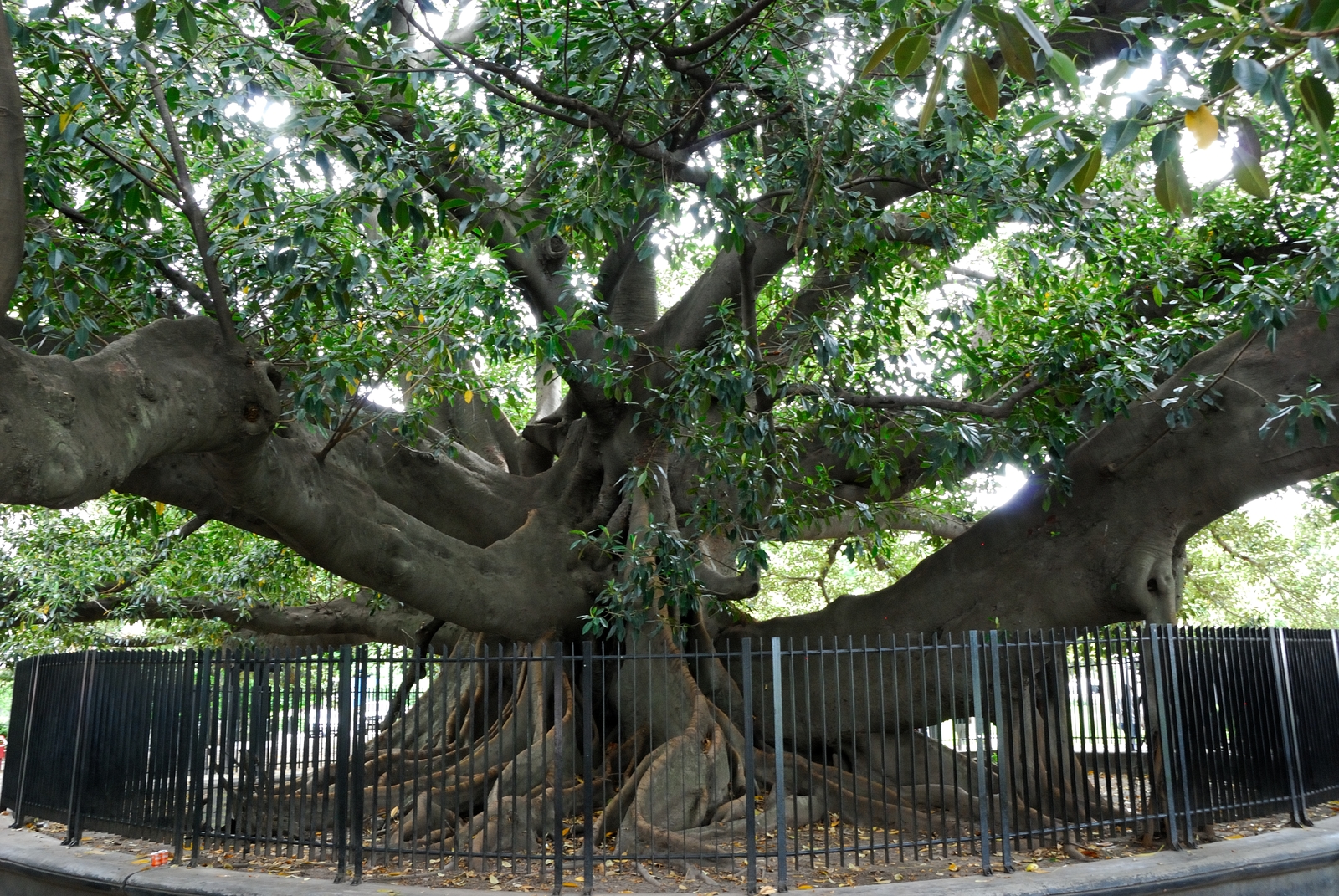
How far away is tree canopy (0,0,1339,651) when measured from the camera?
5.99 m

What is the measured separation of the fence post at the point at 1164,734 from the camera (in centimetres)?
738

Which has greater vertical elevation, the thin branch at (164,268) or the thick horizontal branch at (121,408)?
the thin branch at (164,268)

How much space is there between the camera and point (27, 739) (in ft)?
31.3

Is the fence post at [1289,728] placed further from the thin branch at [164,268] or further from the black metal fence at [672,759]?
the thin branch at [164,268]

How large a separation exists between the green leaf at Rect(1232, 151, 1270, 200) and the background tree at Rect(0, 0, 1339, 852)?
2441 millimetres

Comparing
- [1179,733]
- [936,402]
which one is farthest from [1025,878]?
[936,402]

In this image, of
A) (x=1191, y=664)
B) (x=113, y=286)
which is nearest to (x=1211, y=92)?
(x=1191, y=664)

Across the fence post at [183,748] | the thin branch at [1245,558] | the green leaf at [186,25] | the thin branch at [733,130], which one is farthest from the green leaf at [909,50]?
the thin branch at [1245,558]

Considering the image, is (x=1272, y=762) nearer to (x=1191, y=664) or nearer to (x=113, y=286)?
(x=1191, y=664)

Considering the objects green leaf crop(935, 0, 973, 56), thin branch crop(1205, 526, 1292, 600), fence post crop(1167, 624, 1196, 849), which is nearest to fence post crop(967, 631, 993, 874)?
fence post crop(1167, 624, 1196, 849)

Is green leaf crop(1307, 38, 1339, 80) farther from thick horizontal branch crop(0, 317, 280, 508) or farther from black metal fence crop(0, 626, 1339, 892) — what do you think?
black metal fence crop(0, 626, 1339, 892)

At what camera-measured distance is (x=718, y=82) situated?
683 centimetres

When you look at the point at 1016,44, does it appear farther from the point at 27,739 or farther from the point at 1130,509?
the point at 27,739

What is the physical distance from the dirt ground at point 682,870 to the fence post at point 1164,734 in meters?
0.18
